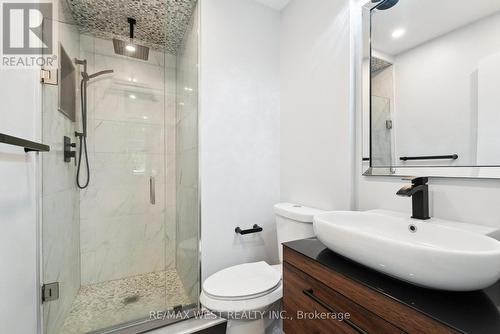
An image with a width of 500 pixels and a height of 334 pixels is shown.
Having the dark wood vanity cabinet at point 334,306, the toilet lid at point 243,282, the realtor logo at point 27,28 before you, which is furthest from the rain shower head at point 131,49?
Result: the dark wood vanity cabinet at point 334,306

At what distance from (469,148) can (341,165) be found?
0.57 metres

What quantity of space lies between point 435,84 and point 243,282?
1.37 metres

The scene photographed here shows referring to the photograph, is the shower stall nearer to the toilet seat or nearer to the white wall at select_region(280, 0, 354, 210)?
the toilet seat

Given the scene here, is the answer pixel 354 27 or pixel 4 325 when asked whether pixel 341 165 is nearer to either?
pixel 354 27

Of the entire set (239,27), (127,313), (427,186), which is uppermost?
(239,27)

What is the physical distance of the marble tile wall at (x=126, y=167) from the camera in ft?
6.73

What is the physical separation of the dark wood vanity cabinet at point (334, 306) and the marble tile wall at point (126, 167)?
5.49 feet

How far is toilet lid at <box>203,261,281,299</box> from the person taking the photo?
3.79ft

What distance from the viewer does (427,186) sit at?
0.92m

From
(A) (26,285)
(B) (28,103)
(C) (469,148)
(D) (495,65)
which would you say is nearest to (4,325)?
(A) (26,285)

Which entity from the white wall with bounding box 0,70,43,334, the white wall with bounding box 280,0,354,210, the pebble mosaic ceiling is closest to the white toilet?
the white wall with bounding box 280,0,354,210

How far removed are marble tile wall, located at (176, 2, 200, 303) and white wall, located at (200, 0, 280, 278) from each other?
114 mm

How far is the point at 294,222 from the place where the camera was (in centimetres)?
140

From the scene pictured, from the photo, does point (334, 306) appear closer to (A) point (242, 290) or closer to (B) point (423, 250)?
(B) point (423, 250)
